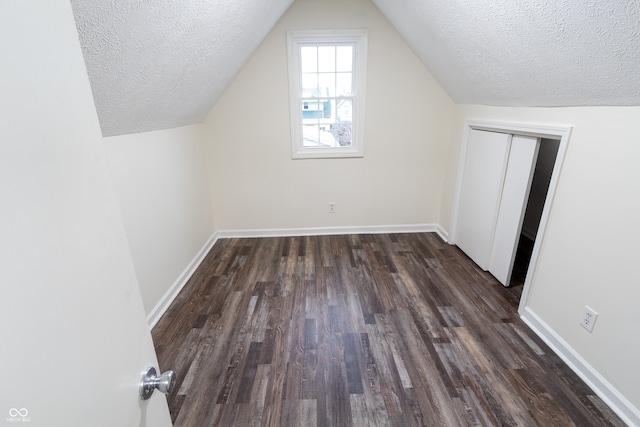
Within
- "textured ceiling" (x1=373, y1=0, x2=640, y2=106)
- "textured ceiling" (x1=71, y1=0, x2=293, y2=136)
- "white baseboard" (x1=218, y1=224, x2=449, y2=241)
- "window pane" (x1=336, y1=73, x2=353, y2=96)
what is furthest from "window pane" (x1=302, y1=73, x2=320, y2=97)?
"white baseboard" (x1=218, y1=224, x2=449, y2=241)

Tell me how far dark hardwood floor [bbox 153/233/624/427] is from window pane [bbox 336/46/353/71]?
203cm

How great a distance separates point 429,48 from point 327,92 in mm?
1071

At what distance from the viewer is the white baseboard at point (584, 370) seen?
144 centimetres

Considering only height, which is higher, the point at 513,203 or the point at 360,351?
the point at 513,203

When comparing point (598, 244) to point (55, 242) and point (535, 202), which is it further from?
point (55, 242)

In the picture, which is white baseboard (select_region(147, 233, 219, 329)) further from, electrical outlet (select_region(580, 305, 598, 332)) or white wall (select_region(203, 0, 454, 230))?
electrical outlet (select_region(580, 305, 598, 332))

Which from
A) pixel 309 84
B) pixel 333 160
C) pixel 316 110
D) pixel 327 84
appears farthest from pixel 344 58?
pixel 333 160

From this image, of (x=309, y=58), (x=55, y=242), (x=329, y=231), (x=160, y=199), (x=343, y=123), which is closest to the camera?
(x=55, y=242)

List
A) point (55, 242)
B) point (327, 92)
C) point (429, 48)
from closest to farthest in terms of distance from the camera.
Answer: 1. point (55, 242)
2. point (429, 48)
3. point (327, 92)

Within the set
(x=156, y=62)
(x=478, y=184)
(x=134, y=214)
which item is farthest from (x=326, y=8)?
(x=134, y=214)

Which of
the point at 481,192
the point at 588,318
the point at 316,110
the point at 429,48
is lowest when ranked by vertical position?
the point at 588,318

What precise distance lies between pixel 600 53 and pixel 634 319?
4.08ft

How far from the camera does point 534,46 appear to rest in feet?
5.06

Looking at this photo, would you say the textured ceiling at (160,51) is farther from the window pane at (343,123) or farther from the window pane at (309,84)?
→ the window pane at (343,123)
